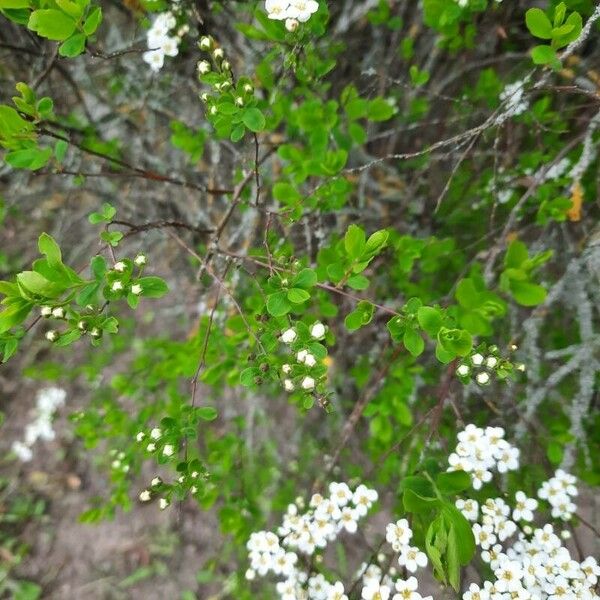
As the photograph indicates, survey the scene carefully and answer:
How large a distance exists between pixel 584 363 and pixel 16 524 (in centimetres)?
359

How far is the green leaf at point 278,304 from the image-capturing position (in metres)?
1.19

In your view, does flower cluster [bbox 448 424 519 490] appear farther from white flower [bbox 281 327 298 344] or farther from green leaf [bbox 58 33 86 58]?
green leaf [bbox 58 33 86 58]

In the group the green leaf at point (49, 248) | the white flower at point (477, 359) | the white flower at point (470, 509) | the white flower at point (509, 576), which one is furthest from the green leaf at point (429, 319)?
the green leaf at point (49, 248)

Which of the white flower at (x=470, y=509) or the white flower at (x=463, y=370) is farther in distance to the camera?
the white flower at (x=470, y=509)

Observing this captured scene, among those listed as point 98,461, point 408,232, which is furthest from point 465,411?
point 98,461

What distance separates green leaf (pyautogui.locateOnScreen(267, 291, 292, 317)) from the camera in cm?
119

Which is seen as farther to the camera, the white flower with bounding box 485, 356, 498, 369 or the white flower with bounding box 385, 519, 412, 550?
the white flower with bounding box 385, 519, 412, 550

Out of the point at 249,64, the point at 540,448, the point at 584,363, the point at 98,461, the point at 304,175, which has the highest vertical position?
the point at 249,64

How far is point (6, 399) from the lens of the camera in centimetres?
385

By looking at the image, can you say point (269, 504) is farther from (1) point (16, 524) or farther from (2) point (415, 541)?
(1) point (16, 524)

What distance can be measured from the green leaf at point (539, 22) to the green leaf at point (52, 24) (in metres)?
1.08

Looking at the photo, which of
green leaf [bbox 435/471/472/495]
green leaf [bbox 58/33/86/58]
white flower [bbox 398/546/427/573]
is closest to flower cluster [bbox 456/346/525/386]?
green leaf [bbox 435/471/472/495]

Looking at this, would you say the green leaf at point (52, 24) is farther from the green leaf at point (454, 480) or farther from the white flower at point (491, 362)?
the green leaf at point (454, 480)

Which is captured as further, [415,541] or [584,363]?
[584,363]
